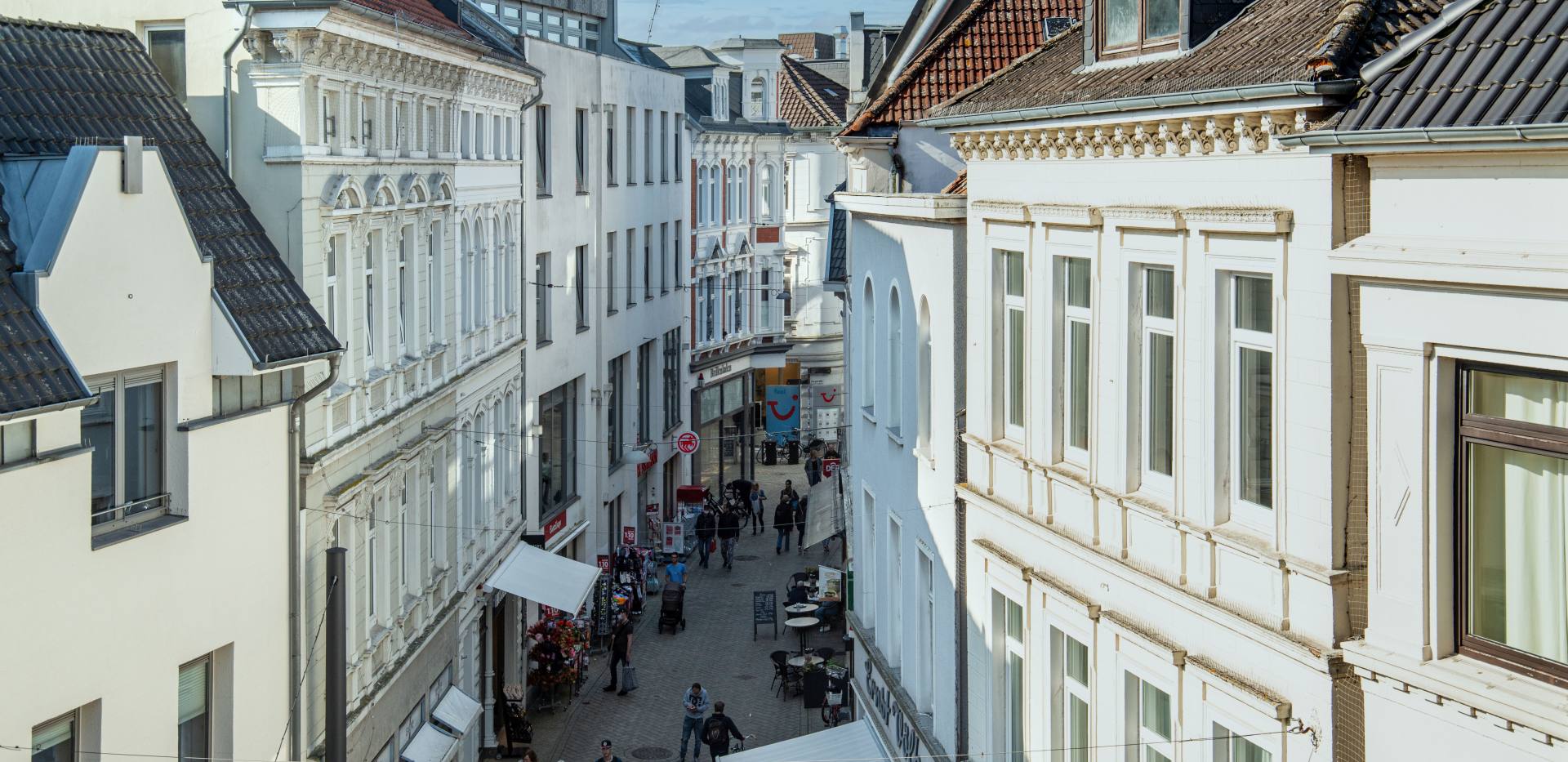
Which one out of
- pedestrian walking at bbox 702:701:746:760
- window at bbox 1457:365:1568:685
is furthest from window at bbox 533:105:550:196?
window at bbox 1457:365:1568:685

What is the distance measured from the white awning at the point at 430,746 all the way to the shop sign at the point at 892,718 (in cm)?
591

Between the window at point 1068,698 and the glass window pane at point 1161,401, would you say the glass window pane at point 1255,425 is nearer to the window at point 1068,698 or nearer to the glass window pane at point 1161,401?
the glass window pane at point 1161,401

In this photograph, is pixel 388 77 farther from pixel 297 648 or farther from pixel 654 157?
pixel 654 157

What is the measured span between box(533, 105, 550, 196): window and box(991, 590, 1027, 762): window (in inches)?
889

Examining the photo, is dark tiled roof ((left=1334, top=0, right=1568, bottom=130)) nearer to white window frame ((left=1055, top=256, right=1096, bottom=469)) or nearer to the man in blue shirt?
white window frame ((left=1055, top=256, right=1096, bottom=469))

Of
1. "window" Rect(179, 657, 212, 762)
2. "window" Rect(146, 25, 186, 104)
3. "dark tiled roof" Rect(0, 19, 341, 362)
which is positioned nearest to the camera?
"dark tiled roof" Rect(0, 19, 341, 362)

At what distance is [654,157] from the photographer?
51.4m

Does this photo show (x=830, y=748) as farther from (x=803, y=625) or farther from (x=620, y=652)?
(x=803, y=625)

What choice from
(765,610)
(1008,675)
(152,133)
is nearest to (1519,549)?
(1008,675)

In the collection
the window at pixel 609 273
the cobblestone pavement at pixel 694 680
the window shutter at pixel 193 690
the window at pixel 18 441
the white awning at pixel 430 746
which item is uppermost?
the window at pixel 609 273

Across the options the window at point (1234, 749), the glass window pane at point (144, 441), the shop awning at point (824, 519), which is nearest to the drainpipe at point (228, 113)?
the glass window pane at point (144, 441)

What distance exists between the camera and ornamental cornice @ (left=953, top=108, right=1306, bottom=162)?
35.5ft

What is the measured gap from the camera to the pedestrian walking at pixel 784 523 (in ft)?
158

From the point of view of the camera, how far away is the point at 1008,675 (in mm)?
16141
